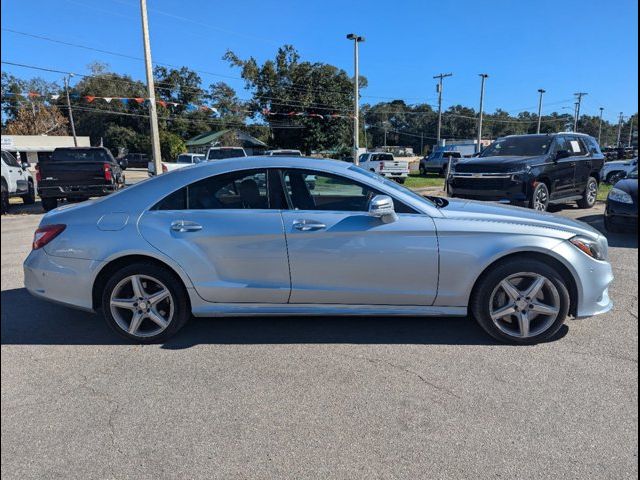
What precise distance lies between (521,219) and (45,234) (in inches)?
158

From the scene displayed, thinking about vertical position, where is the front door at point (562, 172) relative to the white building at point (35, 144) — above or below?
below

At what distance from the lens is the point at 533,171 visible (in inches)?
392

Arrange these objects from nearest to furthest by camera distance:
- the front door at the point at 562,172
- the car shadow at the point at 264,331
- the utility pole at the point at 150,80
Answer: the car shadow at the point at 264,331 → the front door at the point at 562,172 → the utility pole at the point at 150,80

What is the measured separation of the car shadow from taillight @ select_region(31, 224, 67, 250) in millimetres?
674

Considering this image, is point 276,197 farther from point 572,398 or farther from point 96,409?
point 572,398

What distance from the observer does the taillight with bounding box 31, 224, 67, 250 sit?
3.84 metres

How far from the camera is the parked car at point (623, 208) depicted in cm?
788

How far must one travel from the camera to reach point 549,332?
149 inches

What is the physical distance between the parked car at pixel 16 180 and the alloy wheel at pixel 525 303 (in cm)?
1284

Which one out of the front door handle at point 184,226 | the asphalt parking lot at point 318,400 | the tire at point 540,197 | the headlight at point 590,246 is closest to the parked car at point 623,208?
the tire at point 540,197

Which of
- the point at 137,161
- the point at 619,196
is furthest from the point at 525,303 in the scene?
the point at 137,161

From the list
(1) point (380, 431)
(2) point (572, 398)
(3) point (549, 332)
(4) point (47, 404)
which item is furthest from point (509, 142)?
(4) point (47, 404)

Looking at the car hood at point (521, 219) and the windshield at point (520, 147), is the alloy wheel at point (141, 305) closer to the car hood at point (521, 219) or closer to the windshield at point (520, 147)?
the car hood at point (521, 219)

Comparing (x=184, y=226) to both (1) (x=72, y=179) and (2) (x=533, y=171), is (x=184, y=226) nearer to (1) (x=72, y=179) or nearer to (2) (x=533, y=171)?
(2) (x=533, y=171)
